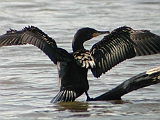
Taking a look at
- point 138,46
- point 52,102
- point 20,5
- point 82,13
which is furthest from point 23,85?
point 20,5

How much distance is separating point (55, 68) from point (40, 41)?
242cm

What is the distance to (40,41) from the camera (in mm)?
8656

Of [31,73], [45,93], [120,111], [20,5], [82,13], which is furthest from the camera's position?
[20,5]

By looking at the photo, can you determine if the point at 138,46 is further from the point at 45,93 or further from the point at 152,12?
the point at 152,12

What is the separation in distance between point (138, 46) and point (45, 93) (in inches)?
57.5

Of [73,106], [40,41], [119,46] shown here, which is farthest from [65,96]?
[119,46]

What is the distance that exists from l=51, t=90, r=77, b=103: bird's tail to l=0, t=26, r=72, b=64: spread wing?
15.5 inches

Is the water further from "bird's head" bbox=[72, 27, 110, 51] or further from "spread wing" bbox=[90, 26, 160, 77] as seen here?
"bird's head" bbox=[72, 27, 110, 51]

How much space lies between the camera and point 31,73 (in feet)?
35.0

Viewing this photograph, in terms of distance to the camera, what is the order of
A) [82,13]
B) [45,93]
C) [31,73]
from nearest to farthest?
1. [45,93]
2. [31,73]
3. [82,13]

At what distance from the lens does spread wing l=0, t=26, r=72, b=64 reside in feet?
28.2

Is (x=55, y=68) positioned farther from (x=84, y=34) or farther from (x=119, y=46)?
(x=119, y=46)

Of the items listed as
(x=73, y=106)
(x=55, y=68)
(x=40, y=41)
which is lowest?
(x=73, y=106)

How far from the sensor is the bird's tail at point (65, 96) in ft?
28.7
